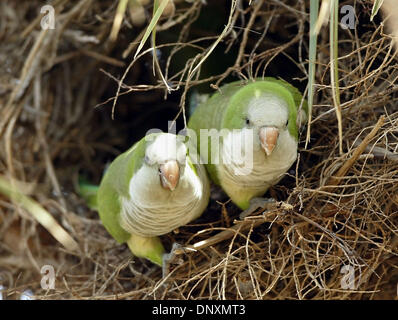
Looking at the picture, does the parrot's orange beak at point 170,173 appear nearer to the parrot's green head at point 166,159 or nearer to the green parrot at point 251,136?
the parrot's green head at point 166,159

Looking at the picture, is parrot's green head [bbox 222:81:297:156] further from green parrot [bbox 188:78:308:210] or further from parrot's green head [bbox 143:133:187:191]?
parrot's green head [bbox 143:133:187:191]

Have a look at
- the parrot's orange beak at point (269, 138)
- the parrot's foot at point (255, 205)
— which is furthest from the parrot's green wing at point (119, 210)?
the parrot's orange beak at point (269, 138)

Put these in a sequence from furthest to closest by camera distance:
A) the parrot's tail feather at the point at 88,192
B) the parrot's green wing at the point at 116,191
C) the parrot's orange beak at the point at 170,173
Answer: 1. the parrot's tail feather at the point at 88,192
2. the parrot's green wing at the point at 116,191
3. the parrot's orange beak at the point at 170,173

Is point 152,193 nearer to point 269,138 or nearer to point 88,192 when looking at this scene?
point 269,138

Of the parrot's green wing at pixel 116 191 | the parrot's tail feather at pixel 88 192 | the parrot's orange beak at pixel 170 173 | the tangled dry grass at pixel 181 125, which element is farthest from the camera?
the parrot's tail feather at pixel 88 192

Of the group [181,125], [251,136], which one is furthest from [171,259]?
[181,125]

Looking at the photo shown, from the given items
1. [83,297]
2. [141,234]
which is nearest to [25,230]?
[83,297]

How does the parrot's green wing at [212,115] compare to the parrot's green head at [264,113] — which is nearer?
the parrot's green head at [264,113]
